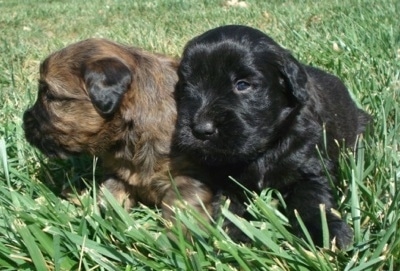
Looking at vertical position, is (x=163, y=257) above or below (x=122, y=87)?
below

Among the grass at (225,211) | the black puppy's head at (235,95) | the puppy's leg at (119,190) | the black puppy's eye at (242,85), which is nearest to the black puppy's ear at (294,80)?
the black puppy's head at (235,95)

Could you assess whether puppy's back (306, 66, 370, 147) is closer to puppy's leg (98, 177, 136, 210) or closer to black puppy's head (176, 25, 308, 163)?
black puppy's head (176, 25, 308, 163)

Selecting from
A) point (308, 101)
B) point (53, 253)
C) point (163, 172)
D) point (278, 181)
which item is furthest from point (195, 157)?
point (53, 253)

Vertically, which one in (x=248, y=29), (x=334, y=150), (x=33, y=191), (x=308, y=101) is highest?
(x=248, y=29)

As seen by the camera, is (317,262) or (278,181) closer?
(317,262)

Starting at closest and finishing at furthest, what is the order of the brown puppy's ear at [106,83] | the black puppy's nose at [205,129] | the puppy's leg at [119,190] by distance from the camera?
1. the black puppy's nose at [205,129]
2. the brown puppy's ear at [106,83]
3. the puppy's leg at [119,190]

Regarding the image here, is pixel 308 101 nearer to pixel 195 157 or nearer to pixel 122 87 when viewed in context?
pixel 195 157

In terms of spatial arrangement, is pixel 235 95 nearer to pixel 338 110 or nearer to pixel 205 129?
pixel 205 129

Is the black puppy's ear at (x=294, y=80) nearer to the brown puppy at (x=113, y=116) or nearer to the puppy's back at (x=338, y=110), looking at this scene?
the puppy's back at (x=338, y=110)

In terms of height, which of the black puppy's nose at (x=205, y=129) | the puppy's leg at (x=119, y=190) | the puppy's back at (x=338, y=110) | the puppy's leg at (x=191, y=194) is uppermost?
the black puppy's nose at (x=205, y=129)
